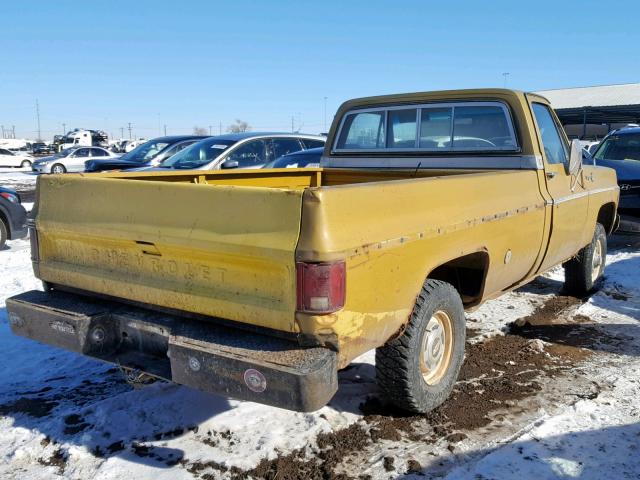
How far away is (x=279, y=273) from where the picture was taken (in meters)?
2.55

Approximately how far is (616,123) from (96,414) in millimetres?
47165

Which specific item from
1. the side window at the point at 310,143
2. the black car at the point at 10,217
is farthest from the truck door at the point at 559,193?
the black car at the point at 10,217

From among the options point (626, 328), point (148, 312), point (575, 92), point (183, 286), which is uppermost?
point (575, 92)

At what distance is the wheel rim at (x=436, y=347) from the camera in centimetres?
340

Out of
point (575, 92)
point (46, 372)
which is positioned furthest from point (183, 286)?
point (575, 92)

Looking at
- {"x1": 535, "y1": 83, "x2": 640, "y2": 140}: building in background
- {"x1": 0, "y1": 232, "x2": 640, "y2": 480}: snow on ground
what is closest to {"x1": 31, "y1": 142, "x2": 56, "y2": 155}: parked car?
{"x1": 535, "y1": 83, "x2": 640, "y2": 140}: building in background

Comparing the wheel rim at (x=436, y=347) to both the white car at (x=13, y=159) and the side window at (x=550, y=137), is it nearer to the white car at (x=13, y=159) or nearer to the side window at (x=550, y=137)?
the side window at (x=550, y=137)

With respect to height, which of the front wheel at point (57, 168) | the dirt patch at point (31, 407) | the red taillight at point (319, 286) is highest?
the red taillight at point (319, 286)

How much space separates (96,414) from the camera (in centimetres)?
344

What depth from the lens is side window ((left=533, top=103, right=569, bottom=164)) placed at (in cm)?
479

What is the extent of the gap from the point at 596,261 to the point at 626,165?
11.1 ft

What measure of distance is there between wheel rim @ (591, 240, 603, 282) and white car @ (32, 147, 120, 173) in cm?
2191

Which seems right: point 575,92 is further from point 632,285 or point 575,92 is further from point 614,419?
point 614,419

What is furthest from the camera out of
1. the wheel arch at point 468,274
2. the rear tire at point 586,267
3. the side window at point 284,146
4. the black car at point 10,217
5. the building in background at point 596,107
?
the building in background at point 596,107
